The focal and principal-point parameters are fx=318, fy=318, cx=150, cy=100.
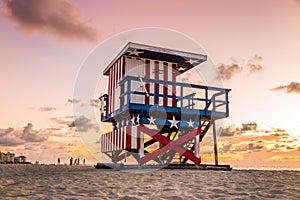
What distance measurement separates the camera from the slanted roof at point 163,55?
14.5 meters

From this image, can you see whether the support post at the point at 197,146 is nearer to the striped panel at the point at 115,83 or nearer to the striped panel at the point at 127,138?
the striped panel at the point at 127,138

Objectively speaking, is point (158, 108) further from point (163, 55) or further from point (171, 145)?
point (163, 55)

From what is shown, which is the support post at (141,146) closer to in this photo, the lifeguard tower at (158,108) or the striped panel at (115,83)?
the lifeguard tower at (158,108)

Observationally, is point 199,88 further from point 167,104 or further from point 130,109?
point 130,109

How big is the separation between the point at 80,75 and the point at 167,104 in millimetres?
4572

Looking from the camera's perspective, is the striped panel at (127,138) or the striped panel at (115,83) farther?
the striped panel at (115,83)

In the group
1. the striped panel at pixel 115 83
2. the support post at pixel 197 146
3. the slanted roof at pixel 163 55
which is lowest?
the support post at pixel 197 146

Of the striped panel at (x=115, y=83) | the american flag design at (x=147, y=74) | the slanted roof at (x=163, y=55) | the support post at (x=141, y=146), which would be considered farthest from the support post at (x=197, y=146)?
the striped panel at (x=115, y=83)

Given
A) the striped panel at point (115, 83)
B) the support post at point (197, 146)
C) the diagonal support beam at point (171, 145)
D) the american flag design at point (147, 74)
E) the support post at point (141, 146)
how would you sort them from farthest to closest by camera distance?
the striped panel at point (115, 83) < the american flag design at point (147, 74) < the support post at point (197, 146) < the diagonal support beam at point (171, 145) < the support post at point (141, 146)

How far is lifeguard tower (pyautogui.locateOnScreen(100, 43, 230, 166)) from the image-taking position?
43.0ft

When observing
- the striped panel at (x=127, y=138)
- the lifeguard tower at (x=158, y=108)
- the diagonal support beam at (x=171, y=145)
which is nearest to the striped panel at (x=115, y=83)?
the lifeguard tower at (x=158, y=108)

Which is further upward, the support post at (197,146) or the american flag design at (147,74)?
the american flag design at (147,74)

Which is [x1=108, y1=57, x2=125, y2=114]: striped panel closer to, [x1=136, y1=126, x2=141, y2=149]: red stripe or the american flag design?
the american flag design

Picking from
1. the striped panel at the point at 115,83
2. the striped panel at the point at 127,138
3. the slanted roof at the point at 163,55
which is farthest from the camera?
the striped panel at the point at 115,83
